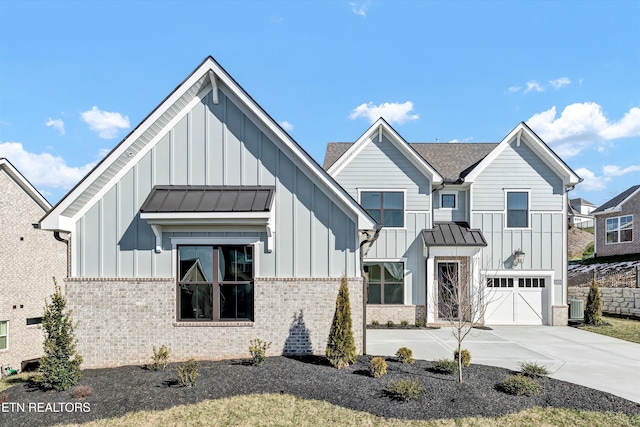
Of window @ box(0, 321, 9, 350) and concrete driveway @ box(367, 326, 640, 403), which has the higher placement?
concrete driveway @ box(367, 326, 640, 403)

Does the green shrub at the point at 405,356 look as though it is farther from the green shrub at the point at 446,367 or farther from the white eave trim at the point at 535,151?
the white eave trim at the point at 535,151

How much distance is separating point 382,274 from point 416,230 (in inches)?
90.2

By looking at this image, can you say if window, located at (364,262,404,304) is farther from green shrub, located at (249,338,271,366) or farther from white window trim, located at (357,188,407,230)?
green shrub, located at (249,338,271,366)

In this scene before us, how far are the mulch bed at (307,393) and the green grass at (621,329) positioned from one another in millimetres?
8165

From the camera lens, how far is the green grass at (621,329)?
45.2 feet

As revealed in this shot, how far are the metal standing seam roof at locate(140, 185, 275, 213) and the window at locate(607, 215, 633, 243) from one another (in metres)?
26.3

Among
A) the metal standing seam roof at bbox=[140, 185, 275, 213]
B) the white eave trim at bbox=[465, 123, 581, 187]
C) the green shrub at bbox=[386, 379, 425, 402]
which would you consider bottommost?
the green shrub at bbox=[386, 379, 425, 402]

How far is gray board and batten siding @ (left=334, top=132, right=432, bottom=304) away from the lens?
15.8 m

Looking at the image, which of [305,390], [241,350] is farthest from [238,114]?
[305,390]

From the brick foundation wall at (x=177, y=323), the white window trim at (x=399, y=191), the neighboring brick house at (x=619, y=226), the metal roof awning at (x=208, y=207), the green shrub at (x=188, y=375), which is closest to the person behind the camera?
the green shrub at (x=188, y=375)

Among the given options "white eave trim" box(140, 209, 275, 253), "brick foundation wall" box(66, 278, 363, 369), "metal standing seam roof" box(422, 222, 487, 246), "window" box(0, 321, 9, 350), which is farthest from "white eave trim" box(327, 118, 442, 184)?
"window" box(0, 321, 9, 350)

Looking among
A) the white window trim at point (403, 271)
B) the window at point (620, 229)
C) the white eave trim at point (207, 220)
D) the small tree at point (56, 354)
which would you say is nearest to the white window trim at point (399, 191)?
the white window trim at point (403, 271)

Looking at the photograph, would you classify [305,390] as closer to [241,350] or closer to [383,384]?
[383,384]

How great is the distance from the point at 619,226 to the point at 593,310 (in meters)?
13.7
